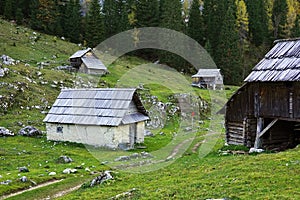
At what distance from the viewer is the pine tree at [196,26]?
96.8 meters

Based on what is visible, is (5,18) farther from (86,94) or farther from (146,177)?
(146,177)

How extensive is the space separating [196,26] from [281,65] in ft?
245

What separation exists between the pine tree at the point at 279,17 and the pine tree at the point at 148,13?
33.7m

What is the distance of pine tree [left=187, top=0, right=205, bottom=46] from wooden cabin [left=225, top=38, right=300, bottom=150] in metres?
68.8

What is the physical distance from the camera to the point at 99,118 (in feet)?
109

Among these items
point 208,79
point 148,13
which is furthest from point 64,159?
point 148,13

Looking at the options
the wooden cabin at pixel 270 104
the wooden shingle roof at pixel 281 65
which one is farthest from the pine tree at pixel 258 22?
the wooden shingle roof at pixel 281 65

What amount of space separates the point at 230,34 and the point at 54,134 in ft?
209

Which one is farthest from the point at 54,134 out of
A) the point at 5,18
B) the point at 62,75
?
the point at 5,18

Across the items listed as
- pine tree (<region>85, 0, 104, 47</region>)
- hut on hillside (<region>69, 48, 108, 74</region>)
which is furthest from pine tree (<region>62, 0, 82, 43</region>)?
hut on hillside (<region>69, 48, 108, 74</region>)

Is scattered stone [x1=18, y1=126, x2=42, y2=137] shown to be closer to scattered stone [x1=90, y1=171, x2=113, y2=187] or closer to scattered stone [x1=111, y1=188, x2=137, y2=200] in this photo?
scattered stone [x1=90, y1=171, x2=113, y2=187]

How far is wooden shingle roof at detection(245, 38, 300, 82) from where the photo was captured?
79.3ft

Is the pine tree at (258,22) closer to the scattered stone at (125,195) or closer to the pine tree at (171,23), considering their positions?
the pine tree at (171,23)

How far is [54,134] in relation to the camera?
36.1 meters
